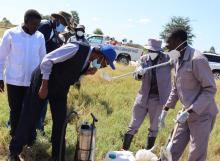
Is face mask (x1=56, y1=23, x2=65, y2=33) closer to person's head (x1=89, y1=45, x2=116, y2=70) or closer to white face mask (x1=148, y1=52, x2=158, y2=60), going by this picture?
white face mask (x1=148, y1=52, x2=158, y2=60)

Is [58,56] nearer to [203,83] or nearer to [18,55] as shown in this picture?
[18,55]

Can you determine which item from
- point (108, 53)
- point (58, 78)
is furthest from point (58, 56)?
point (108, 53)

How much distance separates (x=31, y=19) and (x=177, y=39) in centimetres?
179

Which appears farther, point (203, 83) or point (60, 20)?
point (60, 20)

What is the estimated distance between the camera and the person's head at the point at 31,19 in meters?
5.20

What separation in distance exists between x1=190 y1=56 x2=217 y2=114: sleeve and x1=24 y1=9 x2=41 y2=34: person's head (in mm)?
1980

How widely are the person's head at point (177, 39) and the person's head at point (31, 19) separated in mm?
1633

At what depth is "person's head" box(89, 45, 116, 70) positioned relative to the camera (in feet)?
15.5

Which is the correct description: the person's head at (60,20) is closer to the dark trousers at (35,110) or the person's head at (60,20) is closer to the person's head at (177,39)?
the dark trousers at (35,110)

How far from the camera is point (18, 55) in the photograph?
538 cm

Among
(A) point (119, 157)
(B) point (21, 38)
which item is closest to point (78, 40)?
(B) point (21, 38)

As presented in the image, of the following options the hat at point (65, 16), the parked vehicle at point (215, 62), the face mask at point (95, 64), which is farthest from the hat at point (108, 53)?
the parked vehicle at point (215, 62)

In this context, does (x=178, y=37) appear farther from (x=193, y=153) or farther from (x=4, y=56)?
(x=4, y=56)

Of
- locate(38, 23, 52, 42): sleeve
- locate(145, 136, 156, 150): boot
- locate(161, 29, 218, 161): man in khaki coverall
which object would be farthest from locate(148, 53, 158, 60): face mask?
locate(38, 23, 52, 42): sleeve
